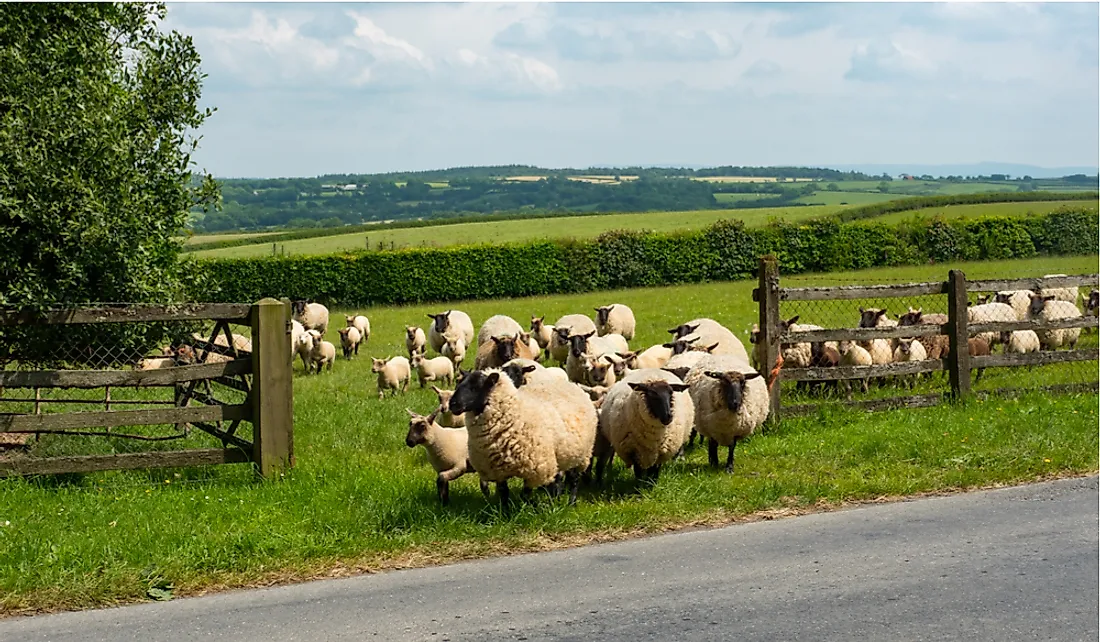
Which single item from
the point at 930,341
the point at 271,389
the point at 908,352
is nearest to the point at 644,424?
the point at 271,389

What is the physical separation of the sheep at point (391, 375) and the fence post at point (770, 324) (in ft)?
24.0

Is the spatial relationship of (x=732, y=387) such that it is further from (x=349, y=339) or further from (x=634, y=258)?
Answer: (x=634, y=258)

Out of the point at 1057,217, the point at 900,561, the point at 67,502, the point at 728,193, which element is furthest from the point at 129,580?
the point at 728,193

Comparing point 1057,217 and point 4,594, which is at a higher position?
point 1057,217

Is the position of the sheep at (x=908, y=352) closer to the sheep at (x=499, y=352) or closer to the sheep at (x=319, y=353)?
the sheep at (x=499, y=352)

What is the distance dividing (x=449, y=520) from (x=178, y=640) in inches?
113

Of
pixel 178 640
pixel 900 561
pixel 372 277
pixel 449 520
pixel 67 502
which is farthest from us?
pixel 372 277

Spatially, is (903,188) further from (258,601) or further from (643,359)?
(258,601)

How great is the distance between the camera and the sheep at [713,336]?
16.3 metres

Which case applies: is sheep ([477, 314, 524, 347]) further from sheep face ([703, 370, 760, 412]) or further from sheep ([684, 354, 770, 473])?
sheep face ([703, 370, 760, 412])

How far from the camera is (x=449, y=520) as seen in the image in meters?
9.19

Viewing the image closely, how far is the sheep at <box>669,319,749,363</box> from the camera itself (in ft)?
53.5

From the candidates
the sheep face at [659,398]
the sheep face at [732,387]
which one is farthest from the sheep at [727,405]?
the sheep face at [659,398]

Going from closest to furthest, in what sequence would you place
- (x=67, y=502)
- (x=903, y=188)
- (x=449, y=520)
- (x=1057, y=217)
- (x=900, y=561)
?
(x=900, y=561) < (x=449, y=520) < (x=67, y=502) < (x=1057, y=217) < (x=903, y=188)
